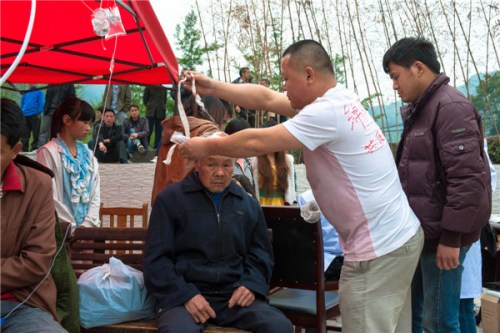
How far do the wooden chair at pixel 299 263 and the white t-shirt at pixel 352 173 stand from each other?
29.1 inches

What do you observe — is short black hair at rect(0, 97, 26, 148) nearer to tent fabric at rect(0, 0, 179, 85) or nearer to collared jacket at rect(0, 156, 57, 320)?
collared jacket at rect(0, 156, 57, 320)

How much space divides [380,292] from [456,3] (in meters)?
6.23

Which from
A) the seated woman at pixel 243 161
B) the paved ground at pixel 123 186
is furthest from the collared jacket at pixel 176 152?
the paved ground at pixel 123 186

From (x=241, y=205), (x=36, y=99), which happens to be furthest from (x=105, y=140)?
(x=241, y=205)

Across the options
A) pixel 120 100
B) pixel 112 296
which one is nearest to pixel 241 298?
pixel 112 296

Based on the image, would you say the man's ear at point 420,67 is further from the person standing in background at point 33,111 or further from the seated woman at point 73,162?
the person standing in background at point 33,111

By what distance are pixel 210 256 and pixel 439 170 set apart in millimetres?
1152

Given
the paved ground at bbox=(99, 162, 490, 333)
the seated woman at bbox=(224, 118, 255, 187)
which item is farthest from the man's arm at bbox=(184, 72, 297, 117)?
the paved ground at bbox=(99, 162, 490, 333)

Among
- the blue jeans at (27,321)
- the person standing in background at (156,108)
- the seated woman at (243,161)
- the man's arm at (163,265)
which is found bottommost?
the blue jeans at (27,321)

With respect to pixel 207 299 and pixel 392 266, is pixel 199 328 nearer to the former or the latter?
pixel 207 299

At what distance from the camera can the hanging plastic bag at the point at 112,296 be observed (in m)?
3.27

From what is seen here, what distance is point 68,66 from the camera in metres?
4.75

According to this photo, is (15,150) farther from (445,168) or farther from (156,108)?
(156,108)

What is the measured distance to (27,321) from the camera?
2.73 meters
